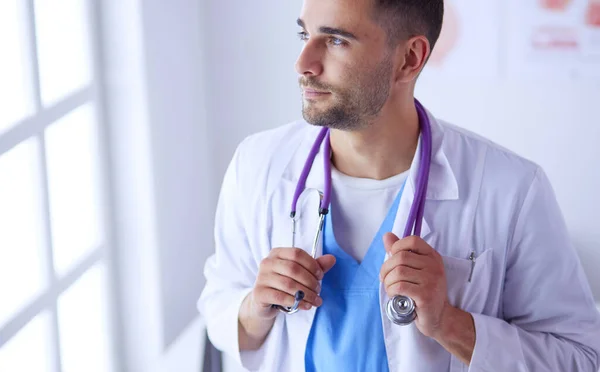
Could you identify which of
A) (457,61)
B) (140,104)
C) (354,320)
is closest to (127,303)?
(140,104)

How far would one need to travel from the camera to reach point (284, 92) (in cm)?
261

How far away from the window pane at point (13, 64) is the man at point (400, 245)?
0.72 metres

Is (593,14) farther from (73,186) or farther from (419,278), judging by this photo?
(73,186)

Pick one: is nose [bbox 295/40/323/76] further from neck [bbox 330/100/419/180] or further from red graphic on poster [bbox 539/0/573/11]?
red graphic on poster [bbox 539/0/573/11]

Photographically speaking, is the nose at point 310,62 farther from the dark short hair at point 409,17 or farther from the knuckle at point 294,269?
the knuckle at point 294,269

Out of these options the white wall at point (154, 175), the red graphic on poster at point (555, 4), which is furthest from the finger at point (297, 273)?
the red graphic on poster at point (555, 4)

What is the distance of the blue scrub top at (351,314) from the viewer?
134cm

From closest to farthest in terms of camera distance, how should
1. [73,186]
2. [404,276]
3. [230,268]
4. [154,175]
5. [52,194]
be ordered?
1. [404,276]
2. [230,268]
3. [52,194]
4. [73,186]
5. [154,175]

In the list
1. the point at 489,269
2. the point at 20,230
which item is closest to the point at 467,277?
the point at 489,269

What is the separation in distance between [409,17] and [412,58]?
0.07m

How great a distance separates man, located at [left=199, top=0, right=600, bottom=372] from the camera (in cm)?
129

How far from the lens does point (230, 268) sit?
1.53 m

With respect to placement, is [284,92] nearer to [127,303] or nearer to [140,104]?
[140,104]

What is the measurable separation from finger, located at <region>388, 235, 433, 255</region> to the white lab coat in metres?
0.11
